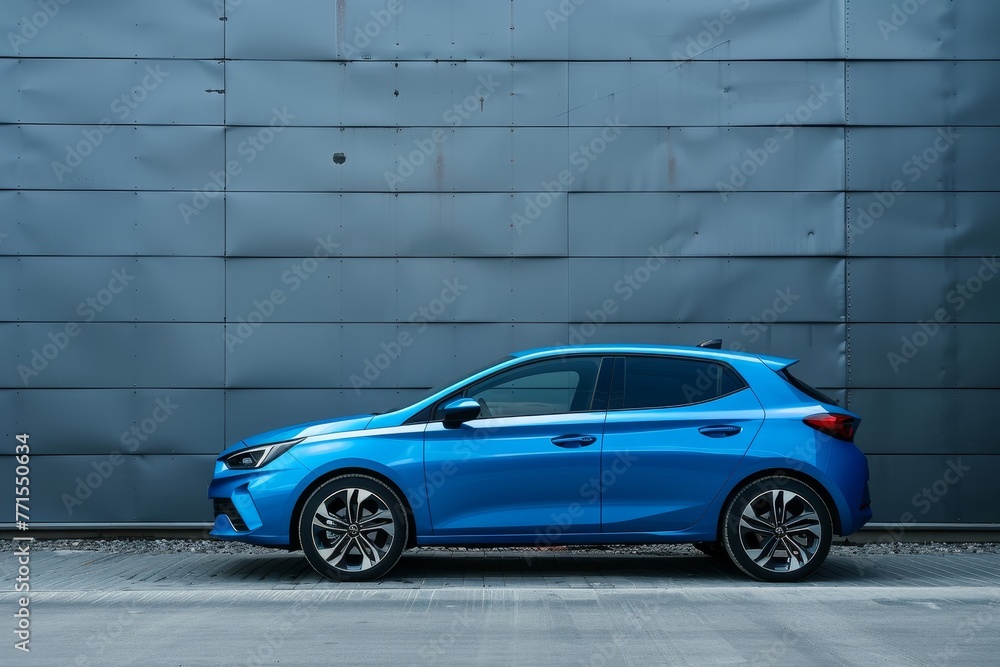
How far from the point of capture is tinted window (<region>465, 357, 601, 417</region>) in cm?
743

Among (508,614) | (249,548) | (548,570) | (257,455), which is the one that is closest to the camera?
(508,614)

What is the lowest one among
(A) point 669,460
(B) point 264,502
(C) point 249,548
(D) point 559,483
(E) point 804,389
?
(C) point 249,548

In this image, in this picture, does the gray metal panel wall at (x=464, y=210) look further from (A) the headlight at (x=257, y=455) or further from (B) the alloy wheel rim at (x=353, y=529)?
(B) the alloy wheel rim at (x=353, y=529)

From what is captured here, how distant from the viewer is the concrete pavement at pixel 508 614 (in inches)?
205

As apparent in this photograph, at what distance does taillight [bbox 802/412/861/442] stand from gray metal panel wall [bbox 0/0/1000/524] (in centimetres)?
248

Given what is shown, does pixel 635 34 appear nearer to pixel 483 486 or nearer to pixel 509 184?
pixel 509 184

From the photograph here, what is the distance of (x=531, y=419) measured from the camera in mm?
7367

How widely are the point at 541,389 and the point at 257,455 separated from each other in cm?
207

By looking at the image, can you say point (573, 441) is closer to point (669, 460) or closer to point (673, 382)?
point (669, 460)

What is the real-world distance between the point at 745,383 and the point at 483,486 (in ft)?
6.55

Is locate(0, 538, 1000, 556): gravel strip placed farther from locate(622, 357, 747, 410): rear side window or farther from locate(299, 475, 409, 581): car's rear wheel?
locate(622, 357, 747, 410): rear side window

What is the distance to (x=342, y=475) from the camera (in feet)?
24.0

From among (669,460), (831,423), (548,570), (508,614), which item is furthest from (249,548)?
(831,423)

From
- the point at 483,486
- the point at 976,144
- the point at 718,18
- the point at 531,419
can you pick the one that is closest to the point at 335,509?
the point at 483,486
